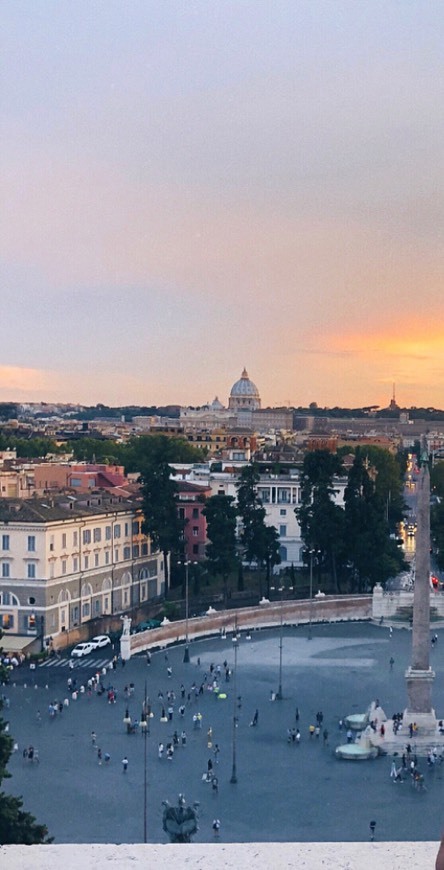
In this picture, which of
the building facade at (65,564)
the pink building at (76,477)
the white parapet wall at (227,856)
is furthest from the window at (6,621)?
the white parapet wall at (227,856)

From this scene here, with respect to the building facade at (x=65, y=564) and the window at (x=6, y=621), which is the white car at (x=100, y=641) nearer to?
the building facade at (x=65, y=564)

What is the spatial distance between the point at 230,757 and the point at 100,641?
14402 millimetres

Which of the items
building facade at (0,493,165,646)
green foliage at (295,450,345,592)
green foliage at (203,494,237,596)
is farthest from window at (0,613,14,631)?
green foliage at (295,450,345,592)

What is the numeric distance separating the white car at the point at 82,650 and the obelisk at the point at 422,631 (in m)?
13.2

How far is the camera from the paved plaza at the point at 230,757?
22.8 meters

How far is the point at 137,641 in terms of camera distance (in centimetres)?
4059

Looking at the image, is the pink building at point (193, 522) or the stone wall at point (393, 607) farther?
the pink building at point (193, 522)

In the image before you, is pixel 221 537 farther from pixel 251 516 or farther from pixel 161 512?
pixel 251 516

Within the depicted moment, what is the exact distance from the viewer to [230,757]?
27.9 metres

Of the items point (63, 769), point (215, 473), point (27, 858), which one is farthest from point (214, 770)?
point (215, 473)

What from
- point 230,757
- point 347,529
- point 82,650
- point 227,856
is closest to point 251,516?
point 347,529

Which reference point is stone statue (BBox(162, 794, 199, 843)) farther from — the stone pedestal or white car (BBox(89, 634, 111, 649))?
white car (BBox(89, 634, 111, 649))

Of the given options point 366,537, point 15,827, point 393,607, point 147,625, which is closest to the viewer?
point 15,827

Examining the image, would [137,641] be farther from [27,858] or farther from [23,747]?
[27,858]
